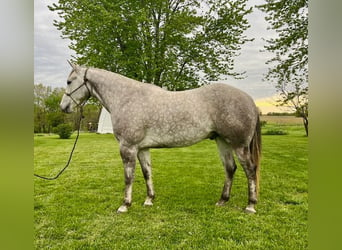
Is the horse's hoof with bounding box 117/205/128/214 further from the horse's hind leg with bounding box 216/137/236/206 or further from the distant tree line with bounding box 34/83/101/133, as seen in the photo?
the distant tree line with bounding box 34/83/101/133

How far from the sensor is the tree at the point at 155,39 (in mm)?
7488

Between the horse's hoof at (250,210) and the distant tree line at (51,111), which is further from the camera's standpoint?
the distant tree line at (51,111)

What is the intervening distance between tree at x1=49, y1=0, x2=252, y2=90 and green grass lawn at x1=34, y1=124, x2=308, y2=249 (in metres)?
3.10

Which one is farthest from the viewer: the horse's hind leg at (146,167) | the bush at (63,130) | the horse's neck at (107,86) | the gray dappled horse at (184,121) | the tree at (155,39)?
the bush at (63,130)

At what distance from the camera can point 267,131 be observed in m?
6.25

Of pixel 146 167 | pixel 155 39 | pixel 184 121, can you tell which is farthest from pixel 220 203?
pixel 155 39

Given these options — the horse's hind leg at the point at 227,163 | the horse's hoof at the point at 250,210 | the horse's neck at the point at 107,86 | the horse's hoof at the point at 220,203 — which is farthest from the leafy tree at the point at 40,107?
the horse's hoof at the point at 250,210

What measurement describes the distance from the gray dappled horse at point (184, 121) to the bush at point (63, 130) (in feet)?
27.0

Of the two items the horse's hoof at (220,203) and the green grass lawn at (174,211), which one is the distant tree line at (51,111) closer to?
the green grass lawn at (174,211)

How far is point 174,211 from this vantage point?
3199mm
